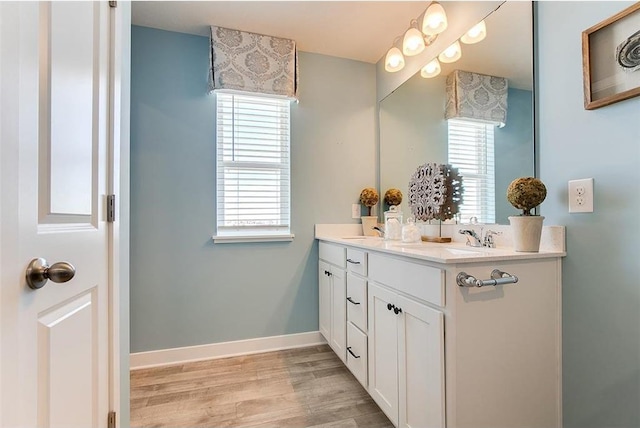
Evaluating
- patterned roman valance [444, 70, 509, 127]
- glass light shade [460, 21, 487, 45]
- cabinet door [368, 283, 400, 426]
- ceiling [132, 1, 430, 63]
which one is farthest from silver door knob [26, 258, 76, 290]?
glass light shade [460, 21, 487, 45]

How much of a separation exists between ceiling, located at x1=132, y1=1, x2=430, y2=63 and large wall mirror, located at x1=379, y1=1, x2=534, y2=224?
437 mm

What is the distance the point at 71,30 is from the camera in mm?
778

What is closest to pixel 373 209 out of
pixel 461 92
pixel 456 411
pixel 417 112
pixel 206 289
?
pixel 417 112

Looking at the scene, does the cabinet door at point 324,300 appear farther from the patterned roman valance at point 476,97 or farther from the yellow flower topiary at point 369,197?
the patterned roman valance at point 476,97

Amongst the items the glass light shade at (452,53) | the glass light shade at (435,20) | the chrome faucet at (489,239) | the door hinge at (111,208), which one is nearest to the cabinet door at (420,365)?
the chrome faucet at (489,239)

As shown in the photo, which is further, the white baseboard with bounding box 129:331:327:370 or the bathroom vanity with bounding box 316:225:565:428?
the white baseboard with bounding box 129:331:327:370

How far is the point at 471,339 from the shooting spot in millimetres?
1037

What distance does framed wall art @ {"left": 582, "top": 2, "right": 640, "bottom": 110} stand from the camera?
98cm

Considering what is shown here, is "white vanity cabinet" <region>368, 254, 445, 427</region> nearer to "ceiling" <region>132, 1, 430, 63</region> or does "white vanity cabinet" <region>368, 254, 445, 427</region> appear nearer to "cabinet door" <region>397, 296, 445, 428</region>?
"cabinet door" <region>397, 296, 445, 428</region>

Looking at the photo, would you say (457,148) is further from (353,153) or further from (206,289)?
(206,289)

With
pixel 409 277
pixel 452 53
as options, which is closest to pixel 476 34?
pixel 452 53

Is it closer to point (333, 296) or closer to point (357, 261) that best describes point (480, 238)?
point (357, 261)

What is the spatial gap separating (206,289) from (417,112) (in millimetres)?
2050

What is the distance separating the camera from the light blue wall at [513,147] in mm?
1335
